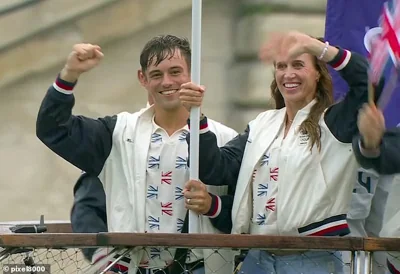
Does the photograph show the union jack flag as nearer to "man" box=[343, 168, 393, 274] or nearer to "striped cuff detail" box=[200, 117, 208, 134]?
"man" box=[343, 168, 393, 274]

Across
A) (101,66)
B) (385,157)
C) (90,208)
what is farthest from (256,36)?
(385,157)

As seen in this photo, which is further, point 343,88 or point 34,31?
point 34,31

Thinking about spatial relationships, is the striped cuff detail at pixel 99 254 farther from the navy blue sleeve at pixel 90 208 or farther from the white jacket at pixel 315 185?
the white jacket at pixel 315 185

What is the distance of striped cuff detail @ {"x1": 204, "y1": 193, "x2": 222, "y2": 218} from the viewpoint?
165 inches

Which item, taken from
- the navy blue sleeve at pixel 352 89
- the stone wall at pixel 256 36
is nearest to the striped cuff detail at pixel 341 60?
the navy blue sleeve at pixel 352 89

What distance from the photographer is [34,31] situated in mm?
6727

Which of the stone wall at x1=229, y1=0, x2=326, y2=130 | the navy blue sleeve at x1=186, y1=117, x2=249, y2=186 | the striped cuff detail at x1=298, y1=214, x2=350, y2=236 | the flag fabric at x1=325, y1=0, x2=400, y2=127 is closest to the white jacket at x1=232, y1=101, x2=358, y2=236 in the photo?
the striped cuff detail at x1=298, y1=214, x2=350, y2=236

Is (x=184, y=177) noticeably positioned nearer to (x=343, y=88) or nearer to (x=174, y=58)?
(x=174, y=58)

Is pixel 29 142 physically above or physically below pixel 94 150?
above

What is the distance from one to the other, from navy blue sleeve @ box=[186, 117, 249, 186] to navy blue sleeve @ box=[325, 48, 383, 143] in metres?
0.41

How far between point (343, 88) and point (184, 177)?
3.08 feet

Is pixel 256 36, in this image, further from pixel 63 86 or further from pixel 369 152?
pixel 369 152

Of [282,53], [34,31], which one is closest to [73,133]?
[282,53]

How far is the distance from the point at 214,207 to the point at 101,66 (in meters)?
2.76
